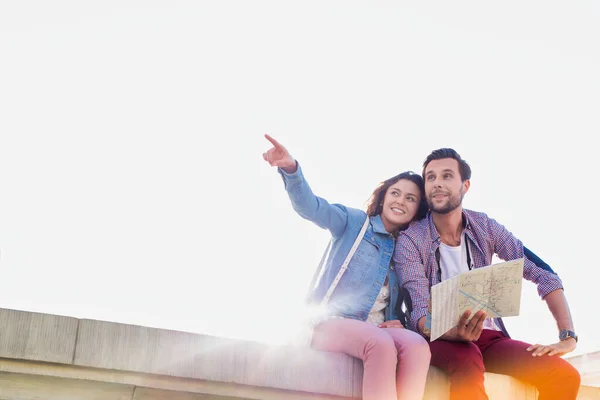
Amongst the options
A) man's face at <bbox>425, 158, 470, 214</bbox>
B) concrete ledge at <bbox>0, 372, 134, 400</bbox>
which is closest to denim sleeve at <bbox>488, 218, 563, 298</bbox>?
man's face at <bbox>425, 158, 470, 214</bbox>

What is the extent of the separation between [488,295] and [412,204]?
3.15 ft

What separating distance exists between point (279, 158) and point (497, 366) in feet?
4.80

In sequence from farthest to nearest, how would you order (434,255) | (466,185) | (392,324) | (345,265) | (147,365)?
(466,185)
(434,255)
(345,265)
(392,324)
(147,365)

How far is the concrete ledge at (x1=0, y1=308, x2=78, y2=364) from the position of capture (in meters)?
2.73

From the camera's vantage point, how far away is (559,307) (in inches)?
153

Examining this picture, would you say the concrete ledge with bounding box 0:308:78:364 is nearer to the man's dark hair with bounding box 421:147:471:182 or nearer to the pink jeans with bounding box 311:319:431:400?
the pink jeans with bounding box 311:319:431:400

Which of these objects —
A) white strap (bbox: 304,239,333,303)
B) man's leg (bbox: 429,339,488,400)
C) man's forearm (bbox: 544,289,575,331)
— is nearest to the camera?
man's leg (bbox: 429,339,488,400)

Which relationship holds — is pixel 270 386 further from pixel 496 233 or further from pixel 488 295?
pixel 496 233

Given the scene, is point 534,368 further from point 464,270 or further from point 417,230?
point 417,230

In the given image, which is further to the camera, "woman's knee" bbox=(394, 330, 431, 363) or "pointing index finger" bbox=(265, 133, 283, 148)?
"pointing index finger" bbox=(265, 133, 283, 148)

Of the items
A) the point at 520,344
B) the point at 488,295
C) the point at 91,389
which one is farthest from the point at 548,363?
the point at 91,389

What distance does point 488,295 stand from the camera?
10.3 ft

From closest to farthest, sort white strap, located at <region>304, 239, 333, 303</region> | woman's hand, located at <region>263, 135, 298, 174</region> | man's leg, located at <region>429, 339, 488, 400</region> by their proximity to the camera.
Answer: man's leg, located at <region>429, 339, 488, 400</region>, woman's hand, located at <region>263, 135, 298, 174</region>, white strap, located at <region>304, 239, 333, 303</region>

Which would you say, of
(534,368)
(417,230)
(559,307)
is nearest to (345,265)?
(417,230)
